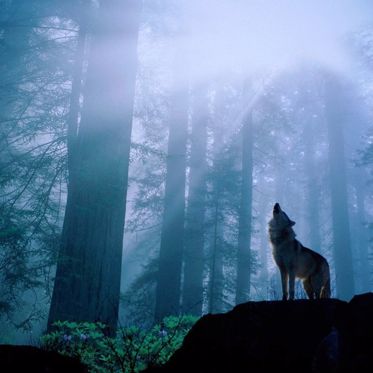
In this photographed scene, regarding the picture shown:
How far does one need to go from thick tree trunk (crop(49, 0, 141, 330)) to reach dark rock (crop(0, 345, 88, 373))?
2.83 metres

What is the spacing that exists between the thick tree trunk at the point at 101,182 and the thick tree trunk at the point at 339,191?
53.2 ft

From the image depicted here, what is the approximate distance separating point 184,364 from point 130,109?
19.0 ft

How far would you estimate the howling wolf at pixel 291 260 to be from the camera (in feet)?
17.9

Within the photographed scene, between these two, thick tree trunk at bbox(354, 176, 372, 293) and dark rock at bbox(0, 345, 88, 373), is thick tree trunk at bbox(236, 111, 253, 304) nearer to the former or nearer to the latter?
dark rock at bbox(0, 345, 88, 373)

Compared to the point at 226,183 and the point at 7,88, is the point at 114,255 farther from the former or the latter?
the point at 226,183

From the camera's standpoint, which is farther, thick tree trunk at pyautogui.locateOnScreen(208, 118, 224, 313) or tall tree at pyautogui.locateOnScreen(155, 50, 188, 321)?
thick tree trunk at pyautogui.locateOnScreen(208, 118, 224, 313)

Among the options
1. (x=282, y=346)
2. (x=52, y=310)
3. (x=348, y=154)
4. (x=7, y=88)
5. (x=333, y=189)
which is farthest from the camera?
(x=348, y=154)

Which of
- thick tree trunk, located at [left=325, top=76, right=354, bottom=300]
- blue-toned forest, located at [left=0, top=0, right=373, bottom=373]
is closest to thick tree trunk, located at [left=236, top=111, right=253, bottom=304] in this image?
blue-toned forest, located at [left=0, top=0, right=373, bottom=373]

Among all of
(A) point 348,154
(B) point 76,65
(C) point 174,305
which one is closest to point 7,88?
(B) point 76,65

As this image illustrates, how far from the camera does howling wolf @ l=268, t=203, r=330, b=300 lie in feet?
17.9

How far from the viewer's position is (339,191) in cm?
2370

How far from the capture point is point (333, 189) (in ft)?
78.6

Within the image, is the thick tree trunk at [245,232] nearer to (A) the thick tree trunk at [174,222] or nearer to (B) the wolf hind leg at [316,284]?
(A) the thick tree trunk at [174,222]

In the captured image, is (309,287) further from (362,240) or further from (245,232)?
(362,240)
